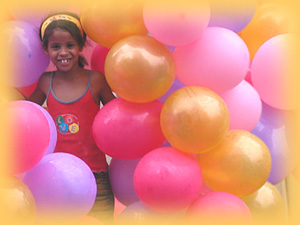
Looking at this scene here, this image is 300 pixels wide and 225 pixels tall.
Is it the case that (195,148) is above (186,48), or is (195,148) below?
below

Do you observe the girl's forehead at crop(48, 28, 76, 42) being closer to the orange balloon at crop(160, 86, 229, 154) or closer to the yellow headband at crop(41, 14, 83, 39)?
the yellow headband at crop(41, 14, 83, 39)

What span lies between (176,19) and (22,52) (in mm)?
840

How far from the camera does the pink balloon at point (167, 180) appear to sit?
5.77ft

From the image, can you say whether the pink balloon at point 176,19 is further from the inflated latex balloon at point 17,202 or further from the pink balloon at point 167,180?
the inflated latex balloon at point 17,202

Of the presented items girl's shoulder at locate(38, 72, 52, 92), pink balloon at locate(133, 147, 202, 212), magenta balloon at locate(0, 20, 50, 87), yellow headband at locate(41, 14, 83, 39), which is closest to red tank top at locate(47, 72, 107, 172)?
girl's shoulder at locate(38, 72, 52, 92)

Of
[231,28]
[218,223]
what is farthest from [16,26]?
[218,223]

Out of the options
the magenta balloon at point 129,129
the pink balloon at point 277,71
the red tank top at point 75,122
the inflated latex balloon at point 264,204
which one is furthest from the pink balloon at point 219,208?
the red tank top at point 75,122

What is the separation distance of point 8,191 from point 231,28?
1.27 metres

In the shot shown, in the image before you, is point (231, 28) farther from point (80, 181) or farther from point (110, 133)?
point (80, 181)

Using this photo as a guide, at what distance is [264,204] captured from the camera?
6.77 feet

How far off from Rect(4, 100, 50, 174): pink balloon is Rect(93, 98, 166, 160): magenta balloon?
30cm

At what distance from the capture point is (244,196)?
206 cm

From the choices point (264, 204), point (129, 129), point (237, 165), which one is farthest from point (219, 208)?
point (129, 129)

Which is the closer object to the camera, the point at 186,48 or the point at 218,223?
the point at 218,223
